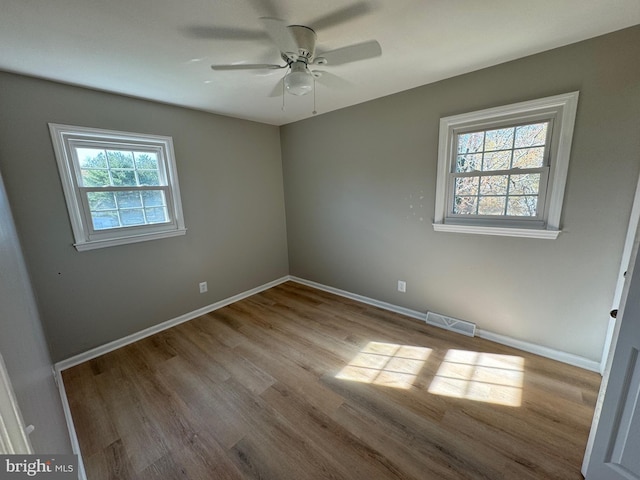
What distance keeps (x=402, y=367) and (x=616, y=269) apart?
1699 millimetres

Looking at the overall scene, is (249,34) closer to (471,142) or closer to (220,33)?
(220,33)

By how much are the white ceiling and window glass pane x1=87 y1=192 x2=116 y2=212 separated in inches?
35.5

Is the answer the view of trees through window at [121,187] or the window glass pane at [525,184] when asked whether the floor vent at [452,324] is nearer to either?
the window glass pane at [525,184]

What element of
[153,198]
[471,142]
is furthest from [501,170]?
[153,198]

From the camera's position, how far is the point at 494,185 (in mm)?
2240

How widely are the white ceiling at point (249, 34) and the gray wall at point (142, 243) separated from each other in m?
0.28

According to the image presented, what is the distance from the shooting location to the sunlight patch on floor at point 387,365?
1.99 metres

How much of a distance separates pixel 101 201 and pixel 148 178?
0.47 meters

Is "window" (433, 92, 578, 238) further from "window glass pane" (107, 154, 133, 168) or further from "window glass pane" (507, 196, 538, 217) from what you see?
"window glass pane" (107, 154, 133, 168)

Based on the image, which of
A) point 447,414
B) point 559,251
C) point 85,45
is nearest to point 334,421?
point 447,414

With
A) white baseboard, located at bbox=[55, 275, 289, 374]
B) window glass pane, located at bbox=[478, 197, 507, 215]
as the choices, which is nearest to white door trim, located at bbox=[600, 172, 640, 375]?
window glass pane, located at bbox=[478, 197, 507, 215]

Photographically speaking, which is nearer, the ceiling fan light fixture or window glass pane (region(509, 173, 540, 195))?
the ceiling fan light fixture

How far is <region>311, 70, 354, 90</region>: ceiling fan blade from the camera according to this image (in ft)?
6.77

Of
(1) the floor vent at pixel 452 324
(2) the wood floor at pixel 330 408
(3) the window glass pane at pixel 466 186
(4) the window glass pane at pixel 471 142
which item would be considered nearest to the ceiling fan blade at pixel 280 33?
(4) the window glass pane at pixel 471 142
